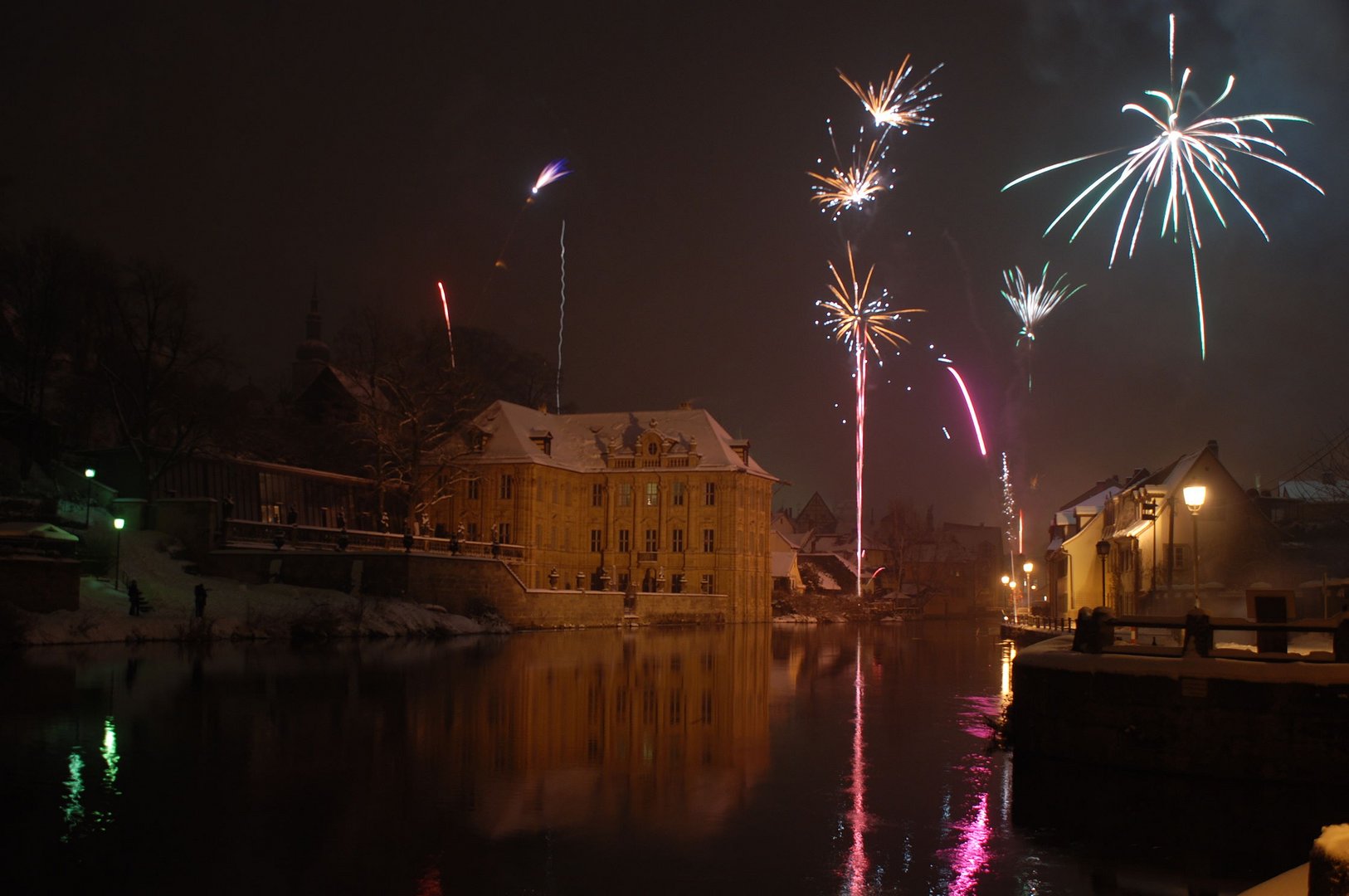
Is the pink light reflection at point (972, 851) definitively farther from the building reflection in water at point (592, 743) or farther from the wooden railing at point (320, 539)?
the wooden railing at point (320, 539)

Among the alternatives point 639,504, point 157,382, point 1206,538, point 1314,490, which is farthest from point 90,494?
point 1314,490

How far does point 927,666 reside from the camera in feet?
126

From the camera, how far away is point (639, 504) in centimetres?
7638

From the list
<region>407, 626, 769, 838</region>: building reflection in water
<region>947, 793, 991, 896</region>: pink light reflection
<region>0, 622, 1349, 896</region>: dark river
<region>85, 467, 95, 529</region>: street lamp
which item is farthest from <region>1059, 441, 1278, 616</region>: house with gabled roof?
<region>85, 467, 95, 529</region>: street lamp

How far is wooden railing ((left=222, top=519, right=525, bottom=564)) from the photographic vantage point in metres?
45.3

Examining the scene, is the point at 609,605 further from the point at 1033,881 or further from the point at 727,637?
the point at 1033,881

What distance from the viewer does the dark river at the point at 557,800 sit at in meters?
10.3

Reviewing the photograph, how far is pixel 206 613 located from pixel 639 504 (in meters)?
41.2

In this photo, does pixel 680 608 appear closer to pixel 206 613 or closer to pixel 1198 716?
pixel 206 613

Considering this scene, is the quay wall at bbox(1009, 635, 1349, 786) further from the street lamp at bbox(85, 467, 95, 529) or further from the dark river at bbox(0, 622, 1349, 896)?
the street lamp at bbox(85, 467, 95, 529)

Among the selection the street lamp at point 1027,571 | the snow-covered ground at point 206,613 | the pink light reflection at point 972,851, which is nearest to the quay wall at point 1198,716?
the pink light reflection at point 972,851

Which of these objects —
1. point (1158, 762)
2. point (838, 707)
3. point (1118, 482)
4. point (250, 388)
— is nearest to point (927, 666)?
point (838, 707)

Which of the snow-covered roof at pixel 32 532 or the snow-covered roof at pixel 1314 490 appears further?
the snow-covered roof at pixel 1314 490

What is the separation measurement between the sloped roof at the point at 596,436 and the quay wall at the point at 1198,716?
181ft
